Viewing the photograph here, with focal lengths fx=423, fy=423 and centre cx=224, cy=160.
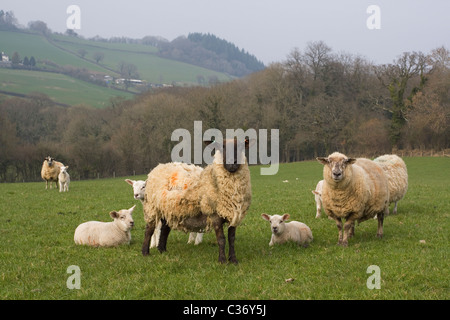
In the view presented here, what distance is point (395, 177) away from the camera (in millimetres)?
12883

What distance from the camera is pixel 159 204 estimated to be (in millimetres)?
8898

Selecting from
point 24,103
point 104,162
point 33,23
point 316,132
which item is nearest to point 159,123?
point 104,162

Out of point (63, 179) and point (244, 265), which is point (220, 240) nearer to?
point (244, 265)

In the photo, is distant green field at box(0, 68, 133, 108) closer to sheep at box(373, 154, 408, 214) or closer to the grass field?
sheep at box(373, 154, 408, 214)

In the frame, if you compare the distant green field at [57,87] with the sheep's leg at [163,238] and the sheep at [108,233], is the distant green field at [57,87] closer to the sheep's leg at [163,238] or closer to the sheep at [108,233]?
the sheep at [108,233]

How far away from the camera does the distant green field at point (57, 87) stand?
105m

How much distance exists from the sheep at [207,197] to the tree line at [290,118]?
47733 millimetres

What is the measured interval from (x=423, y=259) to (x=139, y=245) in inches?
244

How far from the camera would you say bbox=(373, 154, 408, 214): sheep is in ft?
41.6

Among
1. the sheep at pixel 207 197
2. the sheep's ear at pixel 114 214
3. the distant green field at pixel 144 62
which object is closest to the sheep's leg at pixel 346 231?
the sheep at pixel 207 197

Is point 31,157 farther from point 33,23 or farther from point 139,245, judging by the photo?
point 33,23

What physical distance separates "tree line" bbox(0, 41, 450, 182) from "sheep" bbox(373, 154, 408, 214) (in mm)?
41591

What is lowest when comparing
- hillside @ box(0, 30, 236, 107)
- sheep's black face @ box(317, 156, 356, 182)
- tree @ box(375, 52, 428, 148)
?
sheep's black face @ box(317, 156, 356, 182)

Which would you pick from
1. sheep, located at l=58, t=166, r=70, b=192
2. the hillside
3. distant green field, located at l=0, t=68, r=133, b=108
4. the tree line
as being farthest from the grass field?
distant green field, located at l=0, t=68, r=133, b=108
